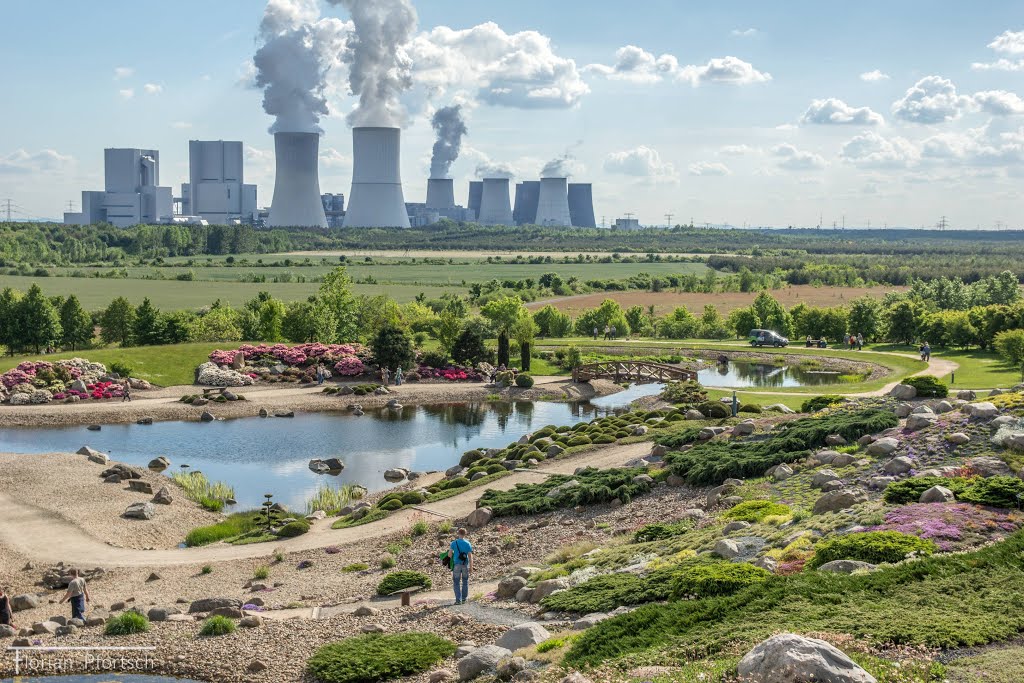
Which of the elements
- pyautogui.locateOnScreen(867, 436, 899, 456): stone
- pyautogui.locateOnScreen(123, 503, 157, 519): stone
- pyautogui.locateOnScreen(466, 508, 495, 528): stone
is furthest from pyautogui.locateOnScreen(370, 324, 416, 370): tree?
pyautogui.locateOnScreen(867, 436, 899, 456): stone

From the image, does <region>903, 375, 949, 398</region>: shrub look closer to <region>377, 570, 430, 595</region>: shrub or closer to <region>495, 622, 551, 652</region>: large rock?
<region>377, 570, 430, 595</region>: shrub

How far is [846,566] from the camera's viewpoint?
14.2m

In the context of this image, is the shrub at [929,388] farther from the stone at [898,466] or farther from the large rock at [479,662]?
the large rock at [479,662]

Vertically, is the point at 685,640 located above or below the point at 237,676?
above

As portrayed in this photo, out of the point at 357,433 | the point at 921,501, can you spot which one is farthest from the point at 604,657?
the point at 357,433

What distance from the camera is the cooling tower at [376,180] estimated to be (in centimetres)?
13850

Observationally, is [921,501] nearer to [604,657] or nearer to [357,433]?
[604,657]

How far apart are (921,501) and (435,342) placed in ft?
150

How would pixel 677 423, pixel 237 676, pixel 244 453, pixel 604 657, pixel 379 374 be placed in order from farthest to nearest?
pixel 379 374 → pixel 244 453 → pixel 677 423 → pixel 237 676 → pixel 604 657

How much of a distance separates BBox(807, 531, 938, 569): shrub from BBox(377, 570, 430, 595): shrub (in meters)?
7.37

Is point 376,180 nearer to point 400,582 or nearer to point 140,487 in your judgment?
point 140,487

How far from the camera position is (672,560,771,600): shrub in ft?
46.6

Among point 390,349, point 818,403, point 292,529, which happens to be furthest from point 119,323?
point 818,403

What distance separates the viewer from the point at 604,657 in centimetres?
1214
